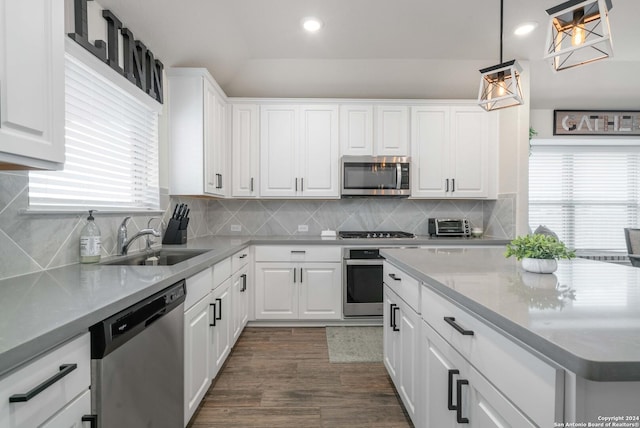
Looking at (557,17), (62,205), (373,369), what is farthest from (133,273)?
(557,17)

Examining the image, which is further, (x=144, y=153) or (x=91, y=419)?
(x=144, y=153)

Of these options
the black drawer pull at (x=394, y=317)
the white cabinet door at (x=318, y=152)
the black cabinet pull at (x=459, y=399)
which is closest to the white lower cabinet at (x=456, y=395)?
the black cabinet pull at (x=459, y=399)

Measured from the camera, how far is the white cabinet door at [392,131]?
3623 millimetres

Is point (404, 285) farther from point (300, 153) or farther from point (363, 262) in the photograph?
point (300, 153)

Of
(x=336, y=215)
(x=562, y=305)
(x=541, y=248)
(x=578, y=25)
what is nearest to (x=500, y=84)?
(x=578, y=25)

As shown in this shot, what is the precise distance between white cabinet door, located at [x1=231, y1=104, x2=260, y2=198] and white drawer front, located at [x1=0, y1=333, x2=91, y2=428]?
273cm

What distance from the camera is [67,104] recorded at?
1734 mm

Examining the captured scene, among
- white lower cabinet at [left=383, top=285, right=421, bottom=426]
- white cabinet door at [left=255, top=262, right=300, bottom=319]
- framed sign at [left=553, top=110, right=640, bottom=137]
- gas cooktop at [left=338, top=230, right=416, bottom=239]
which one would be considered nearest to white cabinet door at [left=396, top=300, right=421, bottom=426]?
white lower cabinet at [left=383, top=285, right=421, bottom=426]

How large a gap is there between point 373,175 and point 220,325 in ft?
7.07

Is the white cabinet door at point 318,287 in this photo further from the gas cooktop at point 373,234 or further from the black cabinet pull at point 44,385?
the black cabinet pull at point 44,385

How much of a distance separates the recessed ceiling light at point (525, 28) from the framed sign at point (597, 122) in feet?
5.18

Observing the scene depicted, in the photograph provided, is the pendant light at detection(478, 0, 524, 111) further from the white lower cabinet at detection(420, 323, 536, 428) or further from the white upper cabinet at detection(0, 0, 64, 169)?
the white upper cabinet at detection(0, 0, 64, 169)

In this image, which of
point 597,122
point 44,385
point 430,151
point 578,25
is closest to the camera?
point 44,385

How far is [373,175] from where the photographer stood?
3.55 meters
